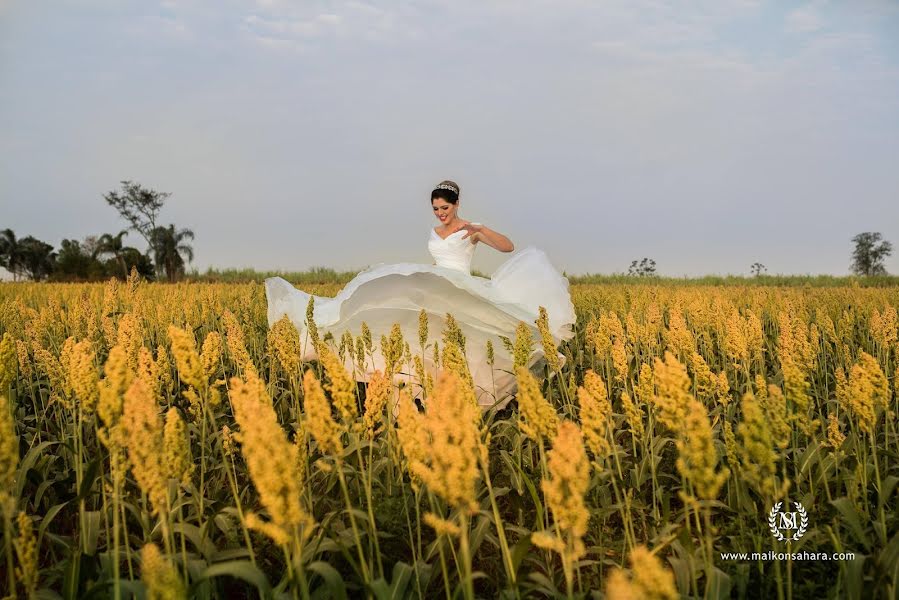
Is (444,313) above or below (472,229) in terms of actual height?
below

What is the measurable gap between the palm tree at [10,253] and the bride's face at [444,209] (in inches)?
3802

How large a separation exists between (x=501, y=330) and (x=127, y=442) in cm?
414

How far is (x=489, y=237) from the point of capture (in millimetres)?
7492

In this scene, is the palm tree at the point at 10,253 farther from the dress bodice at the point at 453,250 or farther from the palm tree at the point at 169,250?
the dress bodice at the point at 453,250

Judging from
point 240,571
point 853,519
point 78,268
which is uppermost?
point 78,268

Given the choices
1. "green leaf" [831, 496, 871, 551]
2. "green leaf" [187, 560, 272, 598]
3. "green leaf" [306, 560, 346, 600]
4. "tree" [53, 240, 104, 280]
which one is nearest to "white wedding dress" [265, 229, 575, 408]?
"green leaf" [831, 496, 871, 551]

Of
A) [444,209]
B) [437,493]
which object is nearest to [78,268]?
[444,209]

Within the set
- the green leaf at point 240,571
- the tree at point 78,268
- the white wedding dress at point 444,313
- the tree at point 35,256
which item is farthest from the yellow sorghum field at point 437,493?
the tree at point 35,256

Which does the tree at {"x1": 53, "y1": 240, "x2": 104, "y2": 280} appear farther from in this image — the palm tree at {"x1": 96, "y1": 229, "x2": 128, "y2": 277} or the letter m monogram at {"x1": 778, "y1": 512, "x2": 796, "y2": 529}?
the letter m monogram at {"x1": 778, "y1": 512, "x2": 796, "y2": 529}

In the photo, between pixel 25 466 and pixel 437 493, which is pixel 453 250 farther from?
pixel 437 493

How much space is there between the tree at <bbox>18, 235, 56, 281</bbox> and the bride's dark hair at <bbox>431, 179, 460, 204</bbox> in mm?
94356

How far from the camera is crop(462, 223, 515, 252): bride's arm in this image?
736 cm

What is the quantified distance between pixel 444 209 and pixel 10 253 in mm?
97935

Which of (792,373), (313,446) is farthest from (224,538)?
(792,373)
